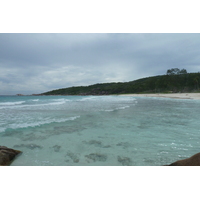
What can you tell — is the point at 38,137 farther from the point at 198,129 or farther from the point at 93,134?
the point at 198,129

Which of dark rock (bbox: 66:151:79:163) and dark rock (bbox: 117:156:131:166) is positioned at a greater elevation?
dark rock (bbox: 66:151:79:163)

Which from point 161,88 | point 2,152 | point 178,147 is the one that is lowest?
point 178,147

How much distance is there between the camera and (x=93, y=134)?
670 cm

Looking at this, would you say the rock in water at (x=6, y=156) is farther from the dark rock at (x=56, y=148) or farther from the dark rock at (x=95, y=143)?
the dark rock at (x=95, y=143)

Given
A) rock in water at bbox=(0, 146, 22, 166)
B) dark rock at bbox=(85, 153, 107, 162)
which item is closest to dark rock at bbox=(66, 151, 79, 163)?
dark rock at bbox=(85, 153, 107, 162)

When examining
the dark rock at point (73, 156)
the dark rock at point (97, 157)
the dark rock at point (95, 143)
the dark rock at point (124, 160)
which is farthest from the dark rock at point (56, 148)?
the dark rock at point (124, 160)

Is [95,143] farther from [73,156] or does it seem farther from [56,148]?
[56,148]

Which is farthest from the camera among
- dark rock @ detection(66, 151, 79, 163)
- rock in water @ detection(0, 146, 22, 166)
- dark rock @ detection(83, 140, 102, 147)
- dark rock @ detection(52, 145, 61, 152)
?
dark rock @ detection(83, 140, 102, 147)

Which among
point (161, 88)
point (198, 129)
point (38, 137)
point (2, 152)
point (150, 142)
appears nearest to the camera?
point (2, 152)

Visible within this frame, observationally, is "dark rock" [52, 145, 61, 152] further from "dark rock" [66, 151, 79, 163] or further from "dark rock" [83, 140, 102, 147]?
"dark rock" [83, 140, 102, 147]

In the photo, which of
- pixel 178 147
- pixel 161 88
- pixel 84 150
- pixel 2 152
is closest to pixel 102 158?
pixel 84 150

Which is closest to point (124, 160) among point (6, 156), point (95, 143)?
point (95, 143)

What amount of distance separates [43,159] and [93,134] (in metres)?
3.03

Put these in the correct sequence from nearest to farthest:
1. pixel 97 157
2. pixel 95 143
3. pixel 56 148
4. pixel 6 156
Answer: pixel 6 156
pixel 97 157
pixel 56 148
pixel 95 143
